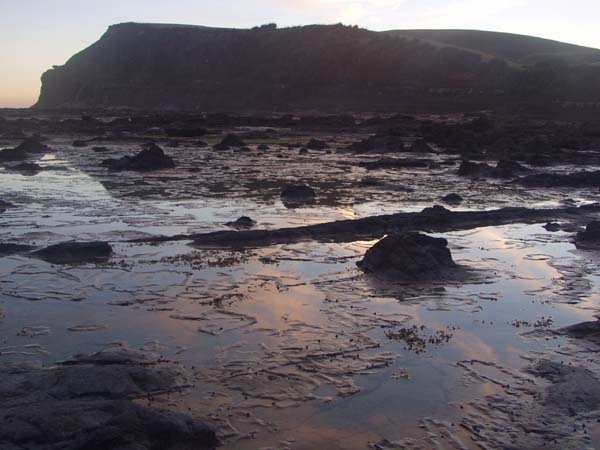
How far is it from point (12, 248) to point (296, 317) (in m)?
7.91

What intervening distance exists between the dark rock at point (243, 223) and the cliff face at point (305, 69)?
7786cm

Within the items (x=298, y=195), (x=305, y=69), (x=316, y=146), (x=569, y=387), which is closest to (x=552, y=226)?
(x=298, y=195)

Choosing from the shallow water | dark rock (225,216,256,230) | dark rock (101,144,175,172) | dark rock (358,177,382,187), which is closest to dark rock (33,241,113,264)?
the shallow water

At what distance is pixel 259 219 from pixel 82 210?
19.4ft

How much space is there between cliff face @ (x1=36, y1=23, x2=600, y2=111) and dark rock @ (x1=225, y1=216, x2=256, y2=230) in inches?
3065

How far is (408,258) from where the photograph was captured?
47.3ft

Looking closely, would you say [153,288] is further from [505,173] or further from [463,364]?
[505,173]

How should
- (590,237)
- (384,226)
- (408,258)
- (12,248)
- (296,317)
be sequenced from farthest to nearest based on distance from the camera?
(384,226) → (590,237) → (12,248) → (408,258) → (296,317)

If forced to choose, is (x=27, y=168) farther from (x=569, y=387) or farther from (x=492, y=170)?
(x=569, y=387)

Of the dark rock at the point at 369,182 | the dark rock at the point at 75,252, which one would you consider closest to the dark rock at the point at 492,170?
the dark rock at the point at 369,182

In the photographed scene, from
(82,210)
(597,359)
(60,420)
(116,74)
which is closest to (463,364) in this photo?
(597,359)

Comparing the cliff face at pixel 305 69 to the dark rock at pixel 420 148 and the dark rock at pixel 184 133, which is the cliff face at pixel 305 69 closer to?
the dark rock at pixel 184 133

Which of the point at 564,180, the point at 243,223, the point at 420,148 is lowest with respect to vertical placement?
the point at 243,223

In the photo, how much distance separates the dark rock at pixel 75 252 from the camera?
600 inches
